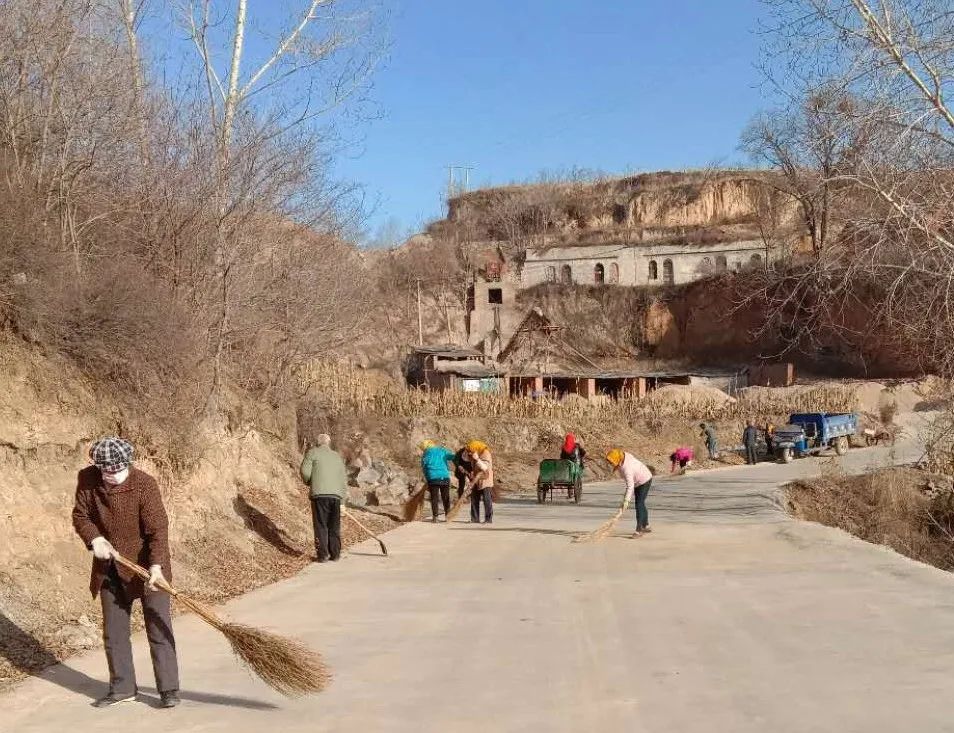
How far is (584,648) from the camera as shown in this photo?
8164mm

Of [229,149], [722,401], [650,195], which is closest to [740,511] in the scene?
[229,149]

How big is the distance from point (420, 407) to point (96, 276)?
1003 inches

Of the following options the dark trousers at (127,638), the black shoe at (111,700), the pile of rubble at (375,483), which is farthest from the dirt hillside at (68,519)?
the pile of rubble at (375,483)

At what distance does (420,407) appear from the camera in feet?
124

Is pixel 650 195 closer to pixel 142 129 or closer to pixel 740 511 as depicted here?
pixel 740 511

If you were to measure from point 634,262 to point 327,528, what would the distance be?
234ft

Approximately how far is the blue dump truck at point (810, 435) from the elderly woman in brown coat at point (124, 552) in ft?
116

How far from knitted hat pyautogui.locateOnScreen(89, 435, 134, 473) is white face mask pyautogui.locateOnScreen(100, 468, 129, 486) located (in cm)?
3

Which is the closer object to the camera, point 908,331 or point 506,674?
point 506,674

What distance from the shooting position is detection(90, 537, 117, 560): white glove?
20.8 feet

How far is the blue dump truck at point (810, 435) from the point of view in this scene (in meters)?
39.6

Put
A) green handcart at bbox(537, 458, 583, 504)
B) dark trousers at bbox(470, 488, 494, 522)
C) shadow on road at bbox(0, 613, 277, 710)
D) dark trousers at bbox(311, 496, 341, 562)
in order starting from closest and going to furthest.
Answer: shadow on road at bbox(0, 613, 277, 710), dark trousers at bbox(311, 496, 341, 562), dark trousers at bbox(470, 488, 494, 522), green handcart at bbox(537, 458, 583, 504)

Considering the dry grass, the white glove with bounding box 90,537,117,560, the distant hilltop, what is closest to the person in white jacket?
the dry grass

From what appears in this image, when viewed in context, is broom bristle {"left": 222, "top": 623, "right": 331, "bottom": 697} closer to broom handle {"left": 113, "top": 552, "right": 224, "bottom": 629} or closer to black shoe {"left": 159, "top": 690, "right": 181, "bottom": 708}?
broom handle {"left": 113, "top": 552, "right": 224, "bottom": 629}
